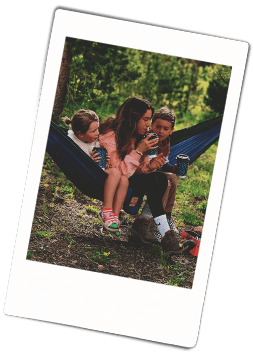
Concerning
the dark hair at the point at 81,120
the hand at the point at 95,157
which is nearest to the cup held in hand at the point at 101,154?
the hand at the point at 95,157

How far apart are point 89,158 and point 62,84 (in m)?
0.49

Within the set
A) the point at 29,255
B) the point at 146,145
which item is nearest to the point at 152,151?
the point at 146,145

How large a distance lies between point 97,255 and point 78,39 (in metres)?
1.35

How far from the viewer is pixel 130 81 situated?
2477mm

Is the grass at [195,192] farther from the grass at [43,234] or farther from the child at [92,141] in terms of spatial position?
the grass at [43,234]

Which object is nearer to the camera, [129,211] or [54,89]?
[54,89]

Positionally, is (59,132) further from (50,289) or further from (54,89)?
(50,289)

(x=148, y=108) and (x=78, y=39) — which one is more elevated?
(x=78, y=39)

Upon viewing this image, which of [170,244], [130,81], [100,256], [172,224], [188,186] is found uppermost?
[130,81]

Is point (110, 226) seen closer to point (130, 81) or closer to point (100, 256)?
point (100, 256)

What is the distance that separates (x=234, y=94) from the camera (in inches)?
94.6

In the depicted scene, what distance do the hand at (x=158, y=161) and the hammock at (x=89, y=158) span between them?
2.2 inches

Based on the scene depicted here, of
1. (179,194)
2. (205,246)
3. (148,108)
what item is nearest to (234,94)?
(148,108)

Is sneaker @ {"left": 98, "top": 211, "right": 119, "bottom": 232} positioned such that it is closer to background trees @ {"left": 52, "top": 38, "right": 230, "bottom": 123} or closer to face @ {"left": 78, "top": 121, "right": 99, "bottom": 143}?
face @ {"left": 78, "top": 121, "right": 99, "bottom": 143}
